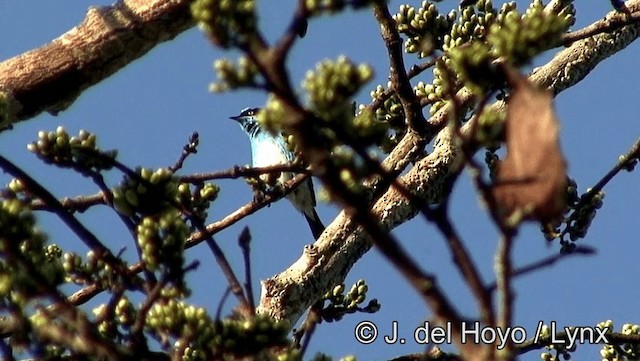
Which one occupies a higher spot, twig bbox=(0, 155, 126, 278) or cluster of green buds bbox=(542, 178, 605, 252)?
cluster of green buds bbox=(542, 178, 605, 252)

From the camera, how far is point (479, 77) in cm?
196

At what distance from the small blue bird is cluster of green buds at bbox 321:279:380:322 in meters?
4.87

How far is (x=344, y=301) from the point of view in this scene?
4914mm

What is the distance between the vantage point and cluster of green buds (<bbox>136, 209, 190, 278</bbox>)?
2.51 metres

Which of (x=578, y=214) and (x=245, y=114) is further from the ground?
(x=245, y=114)

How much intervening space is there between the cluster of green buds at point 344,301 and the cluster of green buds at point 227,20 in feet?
10.2

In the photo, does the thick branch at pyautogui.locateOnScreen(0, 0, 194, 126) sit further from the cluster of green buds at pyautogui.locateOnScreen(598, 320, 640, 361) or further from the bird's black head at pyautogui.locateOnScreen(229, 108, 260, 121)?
the bird's black head at pyautogui.locateOnScreen(229, 108, 260, 121)

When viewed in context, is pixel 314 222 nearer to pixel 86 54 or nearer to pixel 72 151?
pixel 86 54

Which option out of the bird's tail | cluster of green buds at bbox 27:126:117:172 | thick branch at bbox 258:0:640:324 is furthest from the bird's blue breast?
cluster of green buds at bbox 27:126:117:172

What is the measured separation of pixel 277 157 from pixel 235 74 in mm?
9028

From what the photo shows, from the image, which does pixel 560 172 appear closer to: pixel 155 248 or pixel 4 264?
pixel 155 248

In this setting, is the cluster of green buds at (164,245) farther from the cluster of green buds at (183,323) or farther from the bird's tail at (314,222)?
the bird's tail at (314,222)

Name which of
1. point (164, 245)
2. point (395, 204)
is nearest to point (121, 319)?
point (164, 245)

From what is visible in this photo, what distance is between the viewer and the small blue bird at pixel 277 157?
34.3 ft
